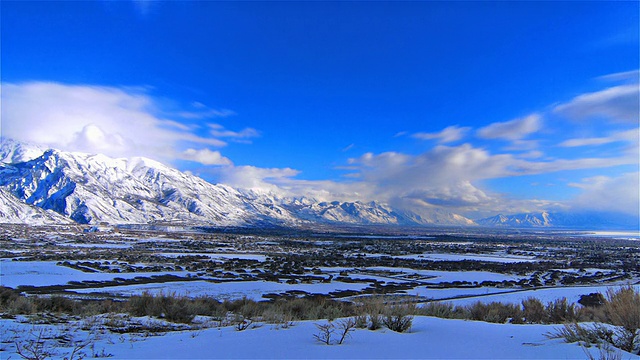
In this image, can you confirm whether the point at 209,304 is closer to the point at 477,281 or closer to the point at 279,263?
the point at 477,281

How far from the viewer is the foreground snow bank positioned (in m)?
4.97

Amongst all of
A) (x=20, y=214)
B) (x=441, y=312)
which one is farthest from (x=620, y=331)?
(x=20, y=214)

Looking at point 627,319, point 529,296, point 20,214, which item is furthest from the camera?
point 20,214

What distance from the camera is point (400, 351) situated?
515 centimetres

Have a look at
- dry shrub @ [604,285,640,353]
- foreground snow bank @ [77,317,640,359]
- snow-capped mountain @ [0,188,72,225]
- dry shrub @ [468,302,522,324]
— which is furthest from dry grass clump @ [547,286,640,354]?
snow-capped mountain @ [0,188,72,225]

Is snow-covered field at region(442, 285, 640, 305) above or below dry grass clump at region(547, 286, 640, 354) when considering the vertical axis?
below

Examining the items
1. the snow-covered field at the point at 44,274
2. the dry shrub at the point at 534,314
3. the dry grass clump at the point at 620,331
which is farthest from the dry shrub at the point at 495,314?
the snow-covered field at the point at 44,274

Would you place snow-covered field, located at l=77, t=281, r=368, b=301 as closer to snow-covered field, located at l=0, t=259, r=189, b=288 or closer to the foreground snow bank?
snow-covered field, located at l=0, t=259, r=189, b=288

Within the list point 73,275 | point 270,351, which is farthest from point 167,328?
Result: point 73,275

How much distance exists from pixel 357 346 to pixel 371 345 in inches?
9.1

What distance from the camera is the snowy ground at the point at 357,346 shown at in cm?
496

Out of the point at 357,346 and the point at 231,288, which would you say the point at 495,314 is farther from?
the point at 231,288

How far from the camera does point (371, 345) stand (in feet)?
18.3

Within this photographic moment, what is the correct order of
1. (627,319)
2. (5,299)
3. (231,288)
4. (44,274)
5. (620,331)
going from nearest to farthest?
1. (620,331)
2. (627,319)
3. (5,299)
4. (231,288)
5. (44,274)
